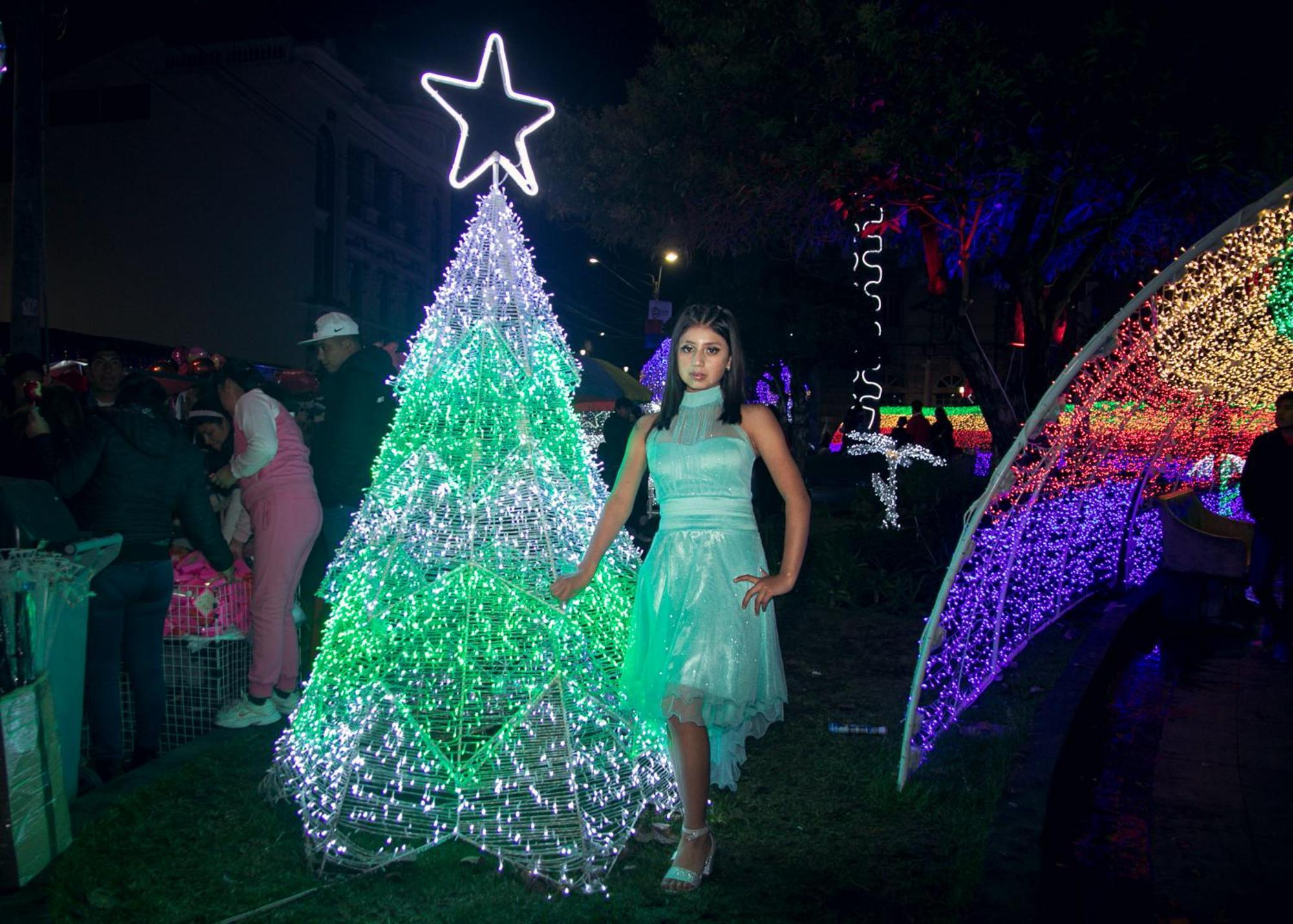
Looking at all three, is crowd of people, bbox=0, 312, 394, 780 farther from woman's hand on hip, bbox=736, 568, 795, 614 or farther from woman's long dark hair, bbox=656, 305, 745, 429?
woman's hand on hip, bbox=736, 568, 795, 614

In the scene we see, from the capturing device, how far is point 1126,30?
25.7 feet

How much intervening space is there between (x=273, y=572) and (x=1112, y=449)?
20.1 ft

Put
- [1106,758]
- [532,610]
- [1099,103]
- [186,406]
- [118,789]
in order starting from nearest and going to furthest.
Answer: [532,610]
[118,789]
[1106,758]
[186,406]
[1099,103]

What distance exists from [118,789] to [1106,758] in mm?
4749

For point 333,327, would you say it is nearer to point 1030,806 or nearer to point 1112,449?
point 1030,806

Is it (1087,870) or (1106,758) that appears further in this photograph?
(1106,758)

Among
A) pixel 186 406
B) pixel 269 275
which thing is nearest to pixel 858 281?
pixel 269 275

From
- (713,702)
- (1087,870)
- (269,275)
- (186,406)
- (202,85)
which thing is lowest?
(1087,870)

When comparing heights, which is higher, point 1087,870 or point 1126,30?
point 1126,30

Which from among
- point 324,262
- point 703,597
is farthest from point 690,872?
point 324,262

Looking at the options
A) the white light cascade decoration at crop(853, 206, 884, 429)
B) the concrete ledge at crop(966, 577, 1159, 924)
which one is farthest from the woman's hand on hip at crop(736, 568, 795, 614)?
the white light cascade decoration at crop(853, 206, 884, 429)

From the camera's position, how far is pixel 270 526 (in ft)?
16.1

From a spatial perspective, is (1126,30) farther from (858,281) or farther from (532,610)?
(858,281)

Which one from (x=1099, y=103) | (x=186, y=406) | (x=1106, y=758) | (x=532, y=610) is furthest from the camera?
(x=1099, y=103)
